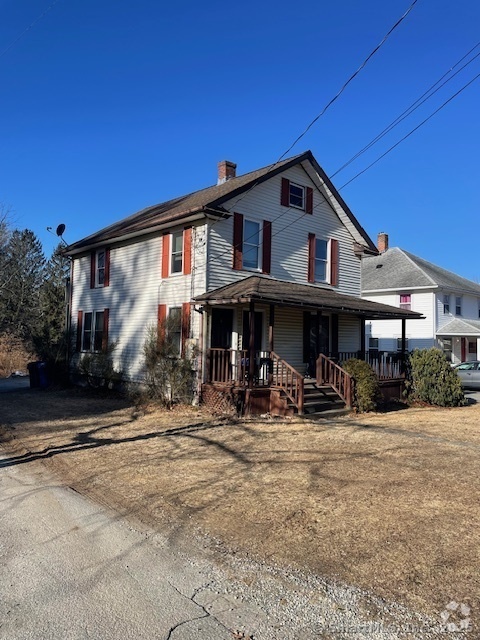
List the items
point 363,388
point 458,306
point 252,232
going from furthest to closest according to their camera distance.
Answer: point 458,306, point 252,232, point 363,388

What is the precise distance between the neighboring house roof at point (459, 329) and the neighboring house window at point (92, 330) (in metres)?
20.5

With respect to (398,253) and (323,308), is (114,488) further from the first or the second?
(398,253)

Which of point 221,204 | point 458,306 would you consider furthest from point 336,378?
point 458,306

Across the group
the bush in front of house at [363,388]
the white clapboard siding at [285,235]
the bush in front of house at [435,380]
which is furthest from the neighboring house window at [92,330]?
the bush in front of house at [435,380]

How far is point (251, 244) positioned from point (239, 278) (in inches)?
52.3

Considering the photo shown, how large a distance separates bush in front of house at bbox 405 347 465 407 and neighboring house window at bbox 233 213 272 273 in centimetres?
577

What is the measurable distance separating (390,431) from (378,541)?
20.6ft

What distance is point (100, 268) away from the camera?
19.2 m

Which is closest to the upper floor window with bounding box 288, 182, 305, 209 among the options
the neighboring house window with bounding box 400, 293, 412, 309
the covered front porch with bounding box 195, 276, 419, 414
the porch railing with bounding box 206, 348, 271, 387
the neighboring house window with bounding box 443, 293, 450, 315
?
the covered front porch with bounding box 195, 276, 419, 414

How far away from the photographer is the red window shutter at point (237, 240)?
15109 millimetres

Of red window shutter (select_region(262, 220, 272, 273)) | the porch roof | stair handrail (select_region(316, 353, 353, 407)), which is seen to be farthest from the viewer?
red window shutter (select_region(262, 220, 272, 273))

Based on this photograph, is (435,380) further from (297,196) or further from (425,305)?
(425,305)

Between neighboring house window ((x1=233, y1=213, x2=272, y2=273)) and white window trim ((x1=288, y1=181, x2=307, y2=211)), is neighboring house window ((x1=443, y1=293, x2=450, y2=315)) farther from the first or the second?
neighboring house window ((x1=233, y1=213, x2=272, y2=273))

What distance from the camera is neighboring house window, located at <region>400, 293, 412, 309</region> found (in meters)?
31.1
